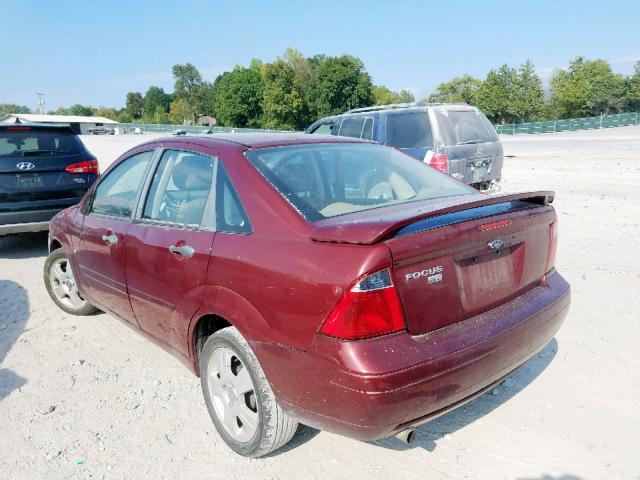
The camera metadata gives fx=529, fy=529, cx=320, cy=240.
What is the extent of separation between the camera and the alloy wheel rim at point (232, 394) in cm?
280

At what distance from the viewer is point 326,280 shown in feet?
7.36

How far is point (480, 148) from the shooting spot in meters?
8.47

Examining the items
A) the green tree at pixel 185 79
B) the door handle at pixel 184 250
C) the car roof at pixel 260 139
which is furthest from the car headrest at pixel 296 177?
the green tree at pixel 185 79

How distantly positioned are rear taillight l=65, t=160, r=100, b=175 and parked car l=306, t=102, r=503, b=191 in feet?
13.6

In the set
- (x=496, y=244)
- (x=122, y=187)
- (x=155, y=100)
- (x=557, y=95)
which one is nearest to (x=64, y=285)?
(x=122, y=187)

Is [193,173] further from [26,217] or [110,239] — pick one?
[26,217]

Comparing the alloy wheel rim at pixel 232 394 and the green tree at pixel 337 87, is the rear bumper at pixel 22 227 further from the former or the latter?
the green tree at pixel 337 87

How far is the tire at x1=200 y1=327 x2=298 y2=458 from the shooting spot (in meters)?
2.63

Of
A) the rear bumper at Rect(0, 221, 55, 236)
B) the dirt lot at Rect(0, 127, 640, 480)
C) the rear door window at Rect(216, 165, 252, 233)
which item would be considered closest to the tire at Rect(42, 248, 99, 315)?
the dirt lot at Rect(0, 127, 640, 480)

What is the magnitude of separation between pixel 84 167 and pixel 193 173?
458 cm

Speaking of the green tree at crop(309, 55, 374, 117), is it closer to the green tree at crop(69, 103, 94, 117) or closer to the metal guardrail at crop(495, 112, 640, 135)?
the metal guardrail at crop(495, 112, 640, 135)

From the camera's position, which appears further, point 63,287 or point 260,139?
point 63,287

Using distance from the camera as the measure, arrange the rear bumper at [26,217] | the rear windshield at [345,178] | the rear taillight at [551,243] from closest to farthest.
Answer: the rear windshield at [345,178] → the rear taillight at [551,243] → the rear bumper at [26,217]

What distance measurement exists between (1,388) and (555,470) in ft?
11.7
